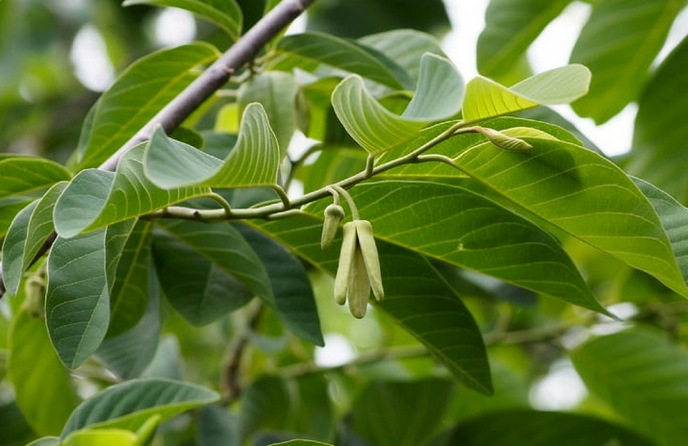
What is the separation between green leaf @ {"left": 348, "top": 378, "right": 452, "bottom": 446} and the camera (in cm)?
152

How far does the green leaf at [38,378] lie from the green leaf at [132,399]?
37cm

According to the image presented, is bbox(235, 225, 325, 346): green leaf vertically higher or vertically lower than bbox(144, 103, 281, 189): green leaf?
lower

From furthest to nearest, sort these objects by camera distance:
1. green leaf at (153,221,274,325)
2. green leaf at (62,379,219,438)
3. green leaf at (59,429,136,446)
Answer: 1. green leaf at (153,221,274,325)
2. green leaf at (62,379,219,438)
3. green leaf at (59,429,136,446)

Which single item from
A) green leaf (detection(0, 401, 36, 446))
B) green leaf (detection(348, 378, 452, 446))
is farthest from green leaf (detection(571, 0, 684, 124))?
green leaf (detection(0, 401, 36, 446))

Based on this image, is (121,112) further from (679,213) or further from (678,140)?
(678,140)

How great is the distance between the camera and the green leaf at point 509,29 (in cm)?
141

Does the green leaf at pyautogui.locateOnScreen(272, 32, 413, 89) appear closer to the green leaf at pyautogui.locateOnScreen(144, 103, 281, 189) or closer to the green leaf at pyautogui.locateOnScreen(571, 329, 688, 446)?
the green leaf at pyautogui.locateOnScreen(144, 103, 281, 189)

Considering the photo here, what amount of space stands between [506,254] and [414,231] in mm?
93

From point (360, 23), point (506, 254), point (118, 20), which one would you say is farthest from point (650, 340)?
point (118, 20)

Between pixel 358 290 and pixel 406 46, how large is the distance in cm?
56

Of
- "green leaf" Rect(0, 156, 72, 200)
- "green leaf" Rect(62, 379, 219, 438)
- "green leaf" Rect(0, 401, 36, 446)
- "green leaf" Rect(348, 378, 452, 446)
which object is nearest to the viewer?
"green leaf" Rect(62, 379, 219, 438)

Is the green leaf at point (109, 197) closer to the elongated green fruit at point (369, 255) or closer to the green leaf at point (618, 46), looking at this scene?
the elongated green fruit at point (369, 255)

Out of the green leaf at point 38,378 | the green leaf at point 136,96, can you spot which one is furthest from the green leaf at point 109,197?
the green leaf at point 38,378

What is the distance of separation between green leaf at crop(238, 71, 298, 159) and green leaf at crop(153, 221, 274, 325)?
126 mm
